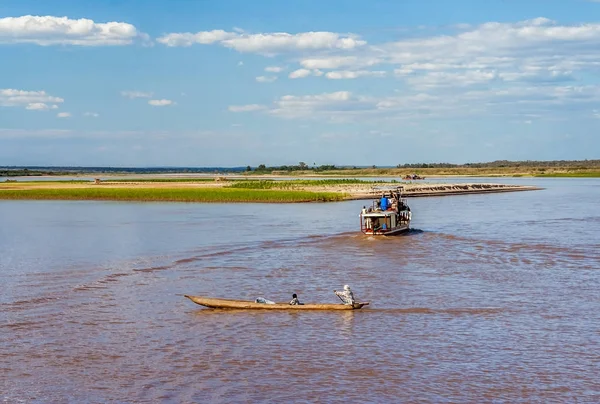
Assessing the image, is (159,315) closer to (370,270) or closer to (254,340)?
(254,340)

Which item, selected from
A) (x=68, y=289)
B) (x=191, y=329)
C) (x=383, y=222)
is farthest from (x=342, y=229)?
(x=191, y=329)

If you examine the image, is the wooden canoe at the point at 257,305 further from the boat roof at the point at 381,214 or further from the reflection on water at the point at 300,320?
the boat roof at the point at 381,214

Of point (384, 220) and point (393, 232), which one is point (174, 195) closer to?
point (393, 232)

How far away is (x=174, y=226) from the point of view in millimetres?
48094

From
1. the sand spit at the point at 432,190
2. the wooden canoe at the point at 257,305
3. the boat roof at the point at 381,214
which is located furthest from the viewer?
the sand spit at the point at 432,190

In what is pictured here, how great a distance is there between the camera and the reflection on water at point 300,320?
15.1 meters

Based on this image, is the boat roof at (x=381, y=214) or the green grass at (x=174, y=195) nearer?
the boat roof at (x=381, y=214)

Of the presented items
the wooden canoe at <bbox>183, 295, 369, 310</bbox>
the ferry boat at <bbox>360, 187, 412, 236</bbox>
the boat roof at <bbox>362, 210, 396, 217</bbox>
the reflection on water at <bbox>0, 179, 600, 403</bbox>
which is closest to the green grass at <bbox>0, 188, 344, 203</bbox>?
the ferry boat at <bbox>360, 187, 412, 236</bbox>

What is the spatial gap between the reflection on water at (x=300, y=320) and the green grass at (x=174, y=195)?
30.8 meters

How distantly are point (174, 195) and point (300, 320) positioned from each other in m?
59.4

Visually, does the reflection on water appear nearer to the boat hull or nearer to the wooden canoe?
the wooden canoe

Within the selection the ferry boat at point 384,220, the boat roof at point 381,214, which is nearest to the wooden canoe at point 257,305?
the boat roof at point 381,214

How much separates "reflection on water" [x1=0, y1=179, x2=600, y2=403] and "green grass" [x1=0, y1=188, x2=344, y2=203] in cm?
3076

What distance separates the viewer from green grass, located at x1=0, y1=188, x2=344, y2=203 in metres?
73.3
